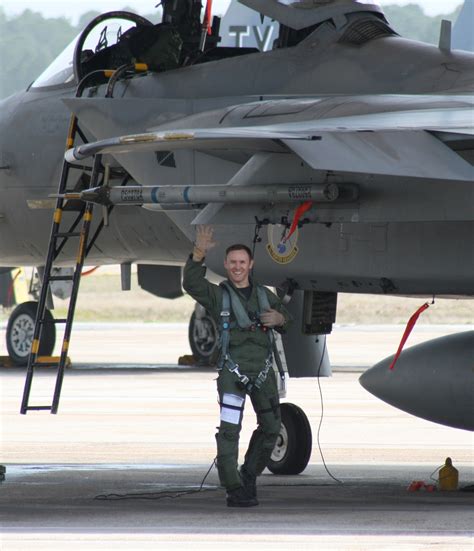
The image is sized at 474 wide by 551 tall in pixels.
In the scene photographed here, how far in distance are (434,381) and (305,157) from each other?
2821mm

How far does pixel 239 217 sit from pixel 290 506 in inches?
87.6

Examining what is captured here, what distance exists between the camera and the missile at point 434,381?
11.4 metres

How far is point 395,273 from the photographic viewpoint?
1109 cm

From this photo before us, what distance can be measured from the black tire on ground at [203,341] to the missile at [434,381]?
1336 cm

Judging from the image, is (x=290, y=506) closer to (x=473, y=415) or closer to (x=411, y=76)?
(x=473, y=415)

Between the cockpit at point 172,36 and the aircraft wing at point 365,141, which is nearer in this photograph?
the aircraft wing at point 365,141

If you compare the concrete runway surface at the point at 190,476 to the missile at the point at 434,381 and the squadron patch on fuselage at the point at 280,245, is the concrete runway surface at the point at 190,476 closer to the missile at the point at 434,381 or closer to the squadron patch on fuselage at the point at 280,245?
the missile at the point at 434,381

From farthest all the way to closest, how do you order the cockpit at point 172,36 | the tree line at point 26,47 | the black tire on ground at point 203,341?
1. the tree line at point 26,47
2. the black tire on ground at point 203,341
3. the cockpit at point 172,36

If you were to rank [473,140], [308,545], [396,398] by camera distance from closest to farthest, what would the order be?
[308,545], [473,140], [396,398]

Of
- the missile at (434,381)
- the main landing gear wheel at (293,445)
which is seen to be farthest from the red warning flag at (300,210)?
the main landing gear wheel at (293,445)


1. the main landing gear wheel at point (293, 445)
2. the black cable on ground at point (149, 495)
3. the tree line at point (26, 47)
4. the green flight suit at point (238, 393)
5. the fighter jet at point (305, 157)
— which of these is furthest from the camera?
the tree line at point (26, 47)

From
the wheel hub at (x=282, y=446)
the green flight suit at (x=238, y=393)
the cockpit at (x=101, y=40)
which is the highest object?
the cockpit at (x=101, y=40)

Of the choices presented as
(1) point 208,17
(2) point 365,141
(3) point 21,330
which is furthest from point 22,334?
(2) point 365,141

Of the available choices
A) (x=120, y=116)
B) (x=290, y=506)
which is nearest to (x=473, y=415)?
(x=290, y=506)
